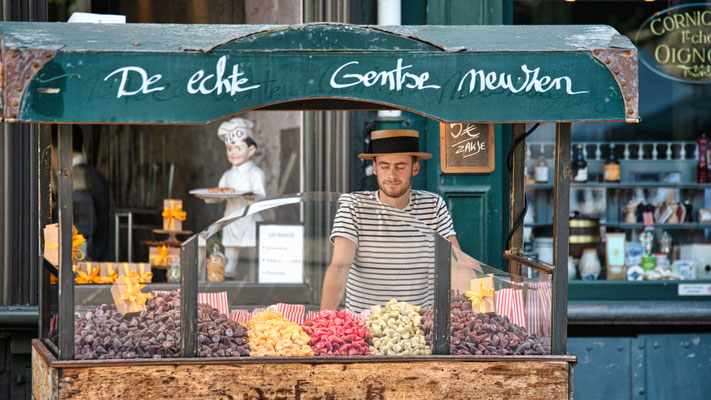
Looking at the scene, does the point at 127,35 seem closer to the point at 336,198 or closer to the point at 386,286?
the point at 336,198

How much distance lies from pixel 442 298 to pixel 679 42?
370 centimetres

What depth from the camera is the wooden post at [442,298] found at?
3.57m

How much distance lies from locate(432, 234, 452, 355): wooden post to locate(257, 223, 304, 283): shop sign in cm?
72

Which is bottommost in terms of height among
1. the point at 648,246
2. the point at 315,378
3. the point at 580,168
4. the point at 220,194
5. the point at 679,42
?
the point at 315,378

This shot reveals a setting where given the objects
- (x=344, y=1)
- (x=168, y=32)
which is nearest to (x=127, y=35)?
(x=168, y=32)

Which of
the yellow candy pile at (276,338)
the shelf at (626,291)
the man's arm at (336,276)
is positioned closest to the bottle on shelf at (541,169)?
the shelf at (626,291)

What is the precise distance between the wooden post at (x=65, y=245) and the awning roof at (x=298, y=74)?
0.20 metres

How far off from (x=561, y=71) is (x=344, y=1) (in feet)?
8.53

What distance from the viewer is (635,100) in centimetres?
339

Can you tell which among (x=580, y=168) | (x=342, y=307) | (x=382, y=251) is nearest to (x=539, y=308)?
(x=382, y=251)

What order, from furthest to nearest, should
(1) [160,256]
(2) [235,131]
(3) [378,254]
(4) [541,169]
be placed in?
(2) [235,131], (4) [541,169], (1) [160,256], (3) [378,254]

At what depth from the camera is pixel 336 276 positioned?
3879mm

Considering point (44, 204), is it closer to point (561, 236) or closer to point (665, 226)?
point (561, 236)

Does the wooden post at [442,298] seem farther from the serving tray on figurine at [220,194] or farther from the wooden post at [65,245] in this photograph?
the serving tray on figurine at [220,194]
